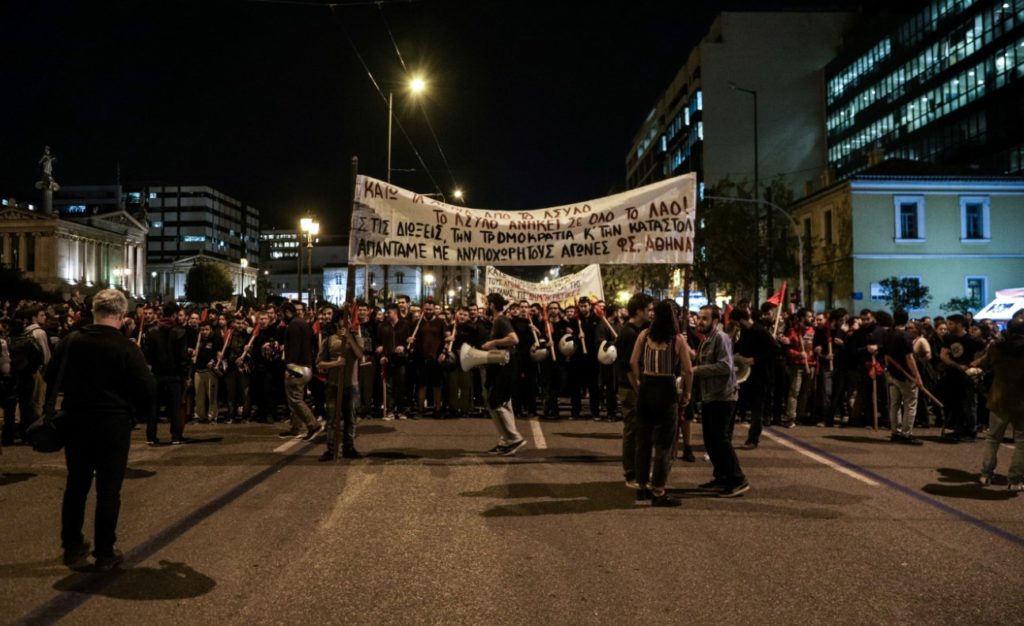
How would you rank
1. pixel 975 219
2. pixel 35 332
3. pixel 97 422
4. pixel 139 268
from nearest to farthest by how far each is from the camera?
pixel 97 422 < pixel 35 332 < pixel 975 219 < pixel 139 268

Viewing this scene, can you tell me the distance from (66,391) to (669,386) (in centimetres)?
489

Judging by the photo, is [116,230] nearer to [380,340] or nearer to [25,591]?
[380,340]

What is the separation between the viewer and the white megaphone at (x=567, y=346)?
13586 millimetres

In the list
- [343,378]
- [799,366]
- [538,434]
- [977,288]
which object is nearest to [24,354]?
[343,378]

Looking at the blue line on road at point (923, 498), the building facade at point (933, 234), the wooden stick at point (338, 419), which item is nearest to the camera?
the blue line on road at point (923, 498)

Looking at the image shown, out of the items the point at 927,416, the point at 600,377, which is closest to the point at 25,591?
the point at 600,377

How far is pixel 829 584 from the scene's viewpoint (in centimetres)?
512

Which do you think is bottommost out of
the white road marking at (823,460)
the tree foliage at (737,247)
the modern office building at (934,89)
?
the white road marking at (823,460)

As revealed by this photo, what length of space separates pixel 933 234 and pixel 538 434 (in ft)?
127

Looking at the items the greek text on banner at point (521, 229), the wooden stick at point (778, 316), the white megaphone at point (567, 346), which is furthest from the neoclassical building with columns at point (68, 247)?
the wooden stick at point (778, 316)

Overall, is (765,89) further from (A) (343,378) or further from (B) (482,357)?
(A) (343,378)

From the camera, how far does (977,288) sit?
43469mm

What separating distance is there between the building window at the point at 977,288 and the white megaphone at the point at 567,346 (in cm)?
3710

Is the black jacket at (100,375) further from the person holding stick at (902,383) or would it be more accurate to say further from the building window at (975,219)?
the building window at (975,219)
